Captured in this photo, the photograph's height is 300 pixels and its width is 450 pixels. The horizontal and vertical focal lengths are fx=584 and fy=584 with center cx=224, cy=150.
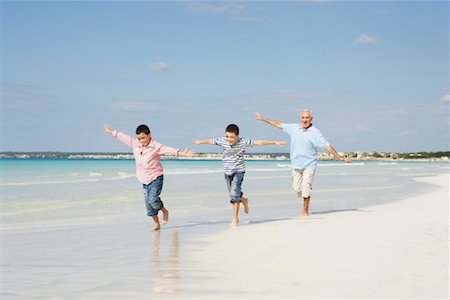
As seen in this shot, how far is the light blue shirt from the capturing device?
11.5m

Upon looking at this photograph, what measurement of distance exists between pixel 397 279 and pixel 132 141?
537cm

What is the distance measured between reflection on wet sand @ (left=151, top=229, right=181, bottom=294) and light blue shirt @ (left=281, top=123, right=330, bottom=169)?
4.01 meters

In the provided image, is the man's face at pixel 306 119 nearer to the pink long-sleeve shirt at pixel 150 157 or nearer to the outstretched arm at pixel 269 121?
the outstretched arm at pixel 269 121

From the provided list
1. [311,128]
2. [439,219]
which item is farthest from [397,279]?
[311,128]

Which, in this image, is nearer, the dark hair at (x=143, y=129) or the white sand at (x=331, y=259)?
the white sand at (x=331, y=259)

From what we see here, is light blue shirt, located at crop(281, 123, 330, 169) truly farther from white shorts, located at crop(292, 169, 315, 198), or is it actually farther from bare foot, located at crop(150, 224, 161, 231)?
bare foot, located at crop(150, 224, 161, 231)

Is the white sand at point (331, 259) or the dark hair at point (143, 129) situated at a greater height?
the dark hair at point (143, 129)

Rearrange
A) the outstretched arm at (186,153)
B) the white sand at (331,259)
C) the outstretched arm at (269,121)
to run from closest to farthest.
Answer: the white sand at (331,259) → the outstretched arm at (186,153) → the outstretched arm at (269,121)

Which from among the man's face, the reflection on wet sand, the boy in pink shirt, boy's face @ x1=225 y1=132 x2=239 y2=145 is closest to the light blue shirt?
the man's face

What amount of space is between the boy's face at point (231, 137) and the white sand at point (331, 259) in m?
1.46

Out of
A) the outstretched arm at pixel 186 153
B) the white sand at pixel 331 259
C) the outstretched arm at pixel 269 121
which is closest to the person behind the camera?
the white sand at pixel 331 259

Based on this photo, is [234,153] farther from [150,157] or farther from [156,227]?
[156,227]

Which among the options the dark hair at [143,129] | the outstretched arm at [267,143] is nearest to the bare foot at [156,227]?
the dark hair at [143,129]

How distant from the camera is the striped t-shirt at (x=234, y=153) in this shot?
1015cm
